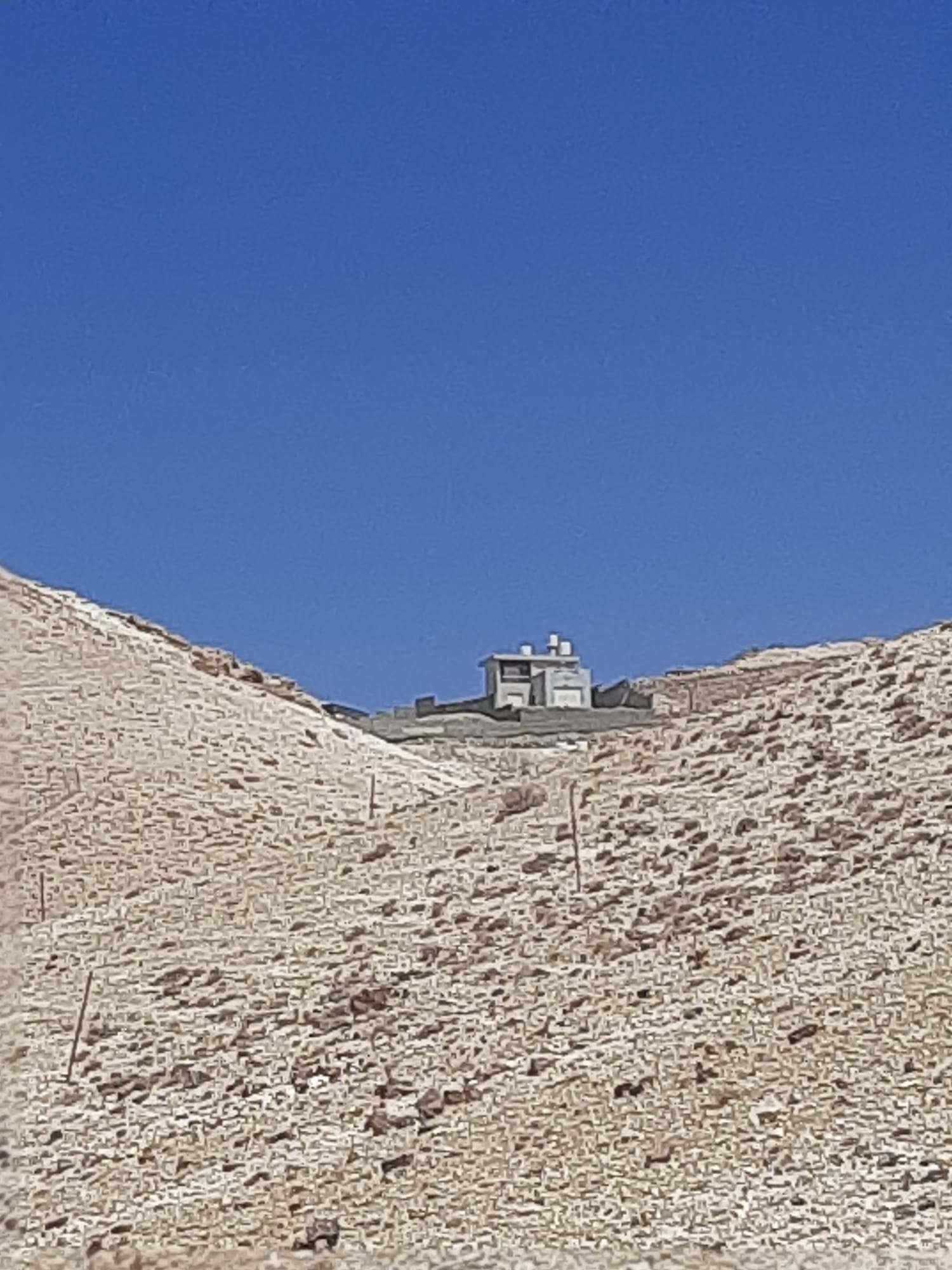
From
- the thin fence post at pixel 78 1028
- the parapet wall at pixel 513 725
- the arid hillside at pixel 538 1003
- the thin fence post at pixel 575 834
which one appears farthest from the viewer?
the parapet wall at pixel 513 725

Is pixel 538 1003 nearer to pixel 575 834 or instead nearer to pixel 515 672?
pixel 575 834

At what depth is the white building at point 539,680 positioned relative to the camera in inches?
1427

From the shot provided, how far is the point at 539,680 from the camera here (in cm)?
3662

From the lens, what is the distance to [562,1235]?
659 cm

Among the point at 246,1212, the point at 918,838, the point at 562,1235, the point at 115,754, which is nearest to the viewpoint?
the point at 562,1235

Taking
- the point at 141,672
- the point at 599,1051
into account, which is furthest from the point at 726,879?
the point at 141,672

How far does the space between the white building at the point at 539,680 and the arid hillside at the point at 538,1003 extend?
2048 cm

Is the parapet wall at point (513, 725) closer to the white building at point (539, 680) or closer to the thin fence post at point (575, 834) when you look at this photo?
the white building at point (539, 680)

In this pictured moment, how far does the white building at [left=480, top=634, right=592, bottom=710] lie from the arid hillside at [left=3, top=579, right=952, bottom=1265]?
2048cm

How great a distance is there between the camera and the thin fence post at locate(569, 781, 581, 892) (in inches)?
433

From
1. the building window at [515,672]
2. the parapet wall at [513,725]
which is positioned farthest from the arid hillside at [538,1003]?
the building window at [515,672]

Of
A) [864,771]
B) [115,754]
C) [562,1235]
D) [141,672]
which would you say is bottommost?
[562,1235]

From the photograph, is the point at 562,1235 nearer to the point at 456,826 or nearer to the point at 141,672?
the point at 456,826

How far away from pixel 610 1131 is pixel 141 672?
13750 millimetres
